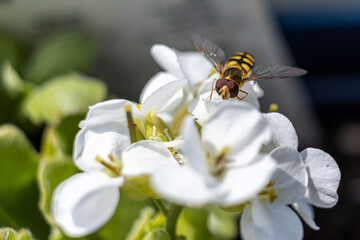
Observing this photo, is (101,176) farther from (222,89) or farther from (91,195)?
(222,89)

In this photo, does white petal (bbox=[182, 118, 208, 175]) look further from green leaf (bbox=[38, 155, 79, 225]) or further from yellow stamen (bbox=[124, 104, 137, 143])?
green leaf (bbox=[38, 155, 79, 225])

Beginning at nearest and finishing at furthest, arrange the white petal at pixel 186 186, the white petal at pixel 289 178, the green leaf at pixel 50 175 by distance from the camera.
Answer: the white petal at pixel 186 186, the white petal at pixel 289 178, the green leaf at pixel 50 175

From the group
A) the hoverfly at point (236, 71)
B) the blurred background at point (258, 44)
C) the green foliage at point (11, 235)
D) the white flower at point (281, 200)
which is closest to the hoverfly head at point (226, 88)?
the hoverfly at point (236, 71)

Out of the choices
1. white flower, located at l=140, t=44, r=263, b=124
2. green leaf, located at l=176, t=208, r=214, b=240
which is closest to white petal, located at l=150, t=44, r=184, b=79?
white flower, located at l=140, t=44, r=263, b=124

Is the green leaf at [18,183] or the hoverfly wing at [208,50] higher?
the hoverfly wing at [208,50]

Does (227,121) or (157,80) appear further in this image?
(157,80)

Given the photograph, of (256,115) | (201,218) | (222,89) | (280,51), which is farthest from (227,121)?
(280,51)

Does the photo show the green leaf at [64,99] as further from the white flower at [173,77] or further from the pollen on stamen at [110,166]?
the pollen on stamen at [110,166]
